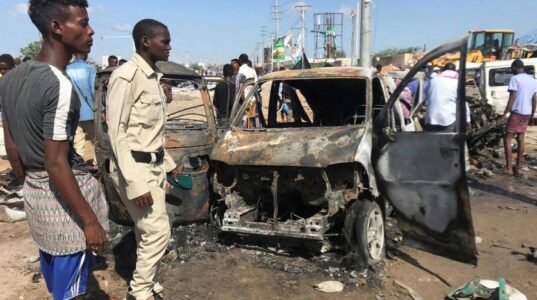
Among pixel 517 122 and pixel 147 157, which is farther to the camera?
pixel 517 122

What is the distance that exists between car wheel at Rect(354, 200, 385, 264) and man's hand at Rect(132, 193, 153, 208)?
1.94 meters

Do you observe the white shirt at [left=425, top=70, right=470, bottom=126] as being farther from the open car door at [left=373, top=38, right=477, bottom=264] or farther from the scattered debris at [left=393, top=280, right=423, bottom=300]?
the scattered debris at [left=393, top=280, right=423, bottom=300]

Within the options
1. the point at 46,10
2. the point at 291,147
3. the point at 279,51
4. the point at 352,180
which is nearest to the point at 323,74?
the point at 291,147

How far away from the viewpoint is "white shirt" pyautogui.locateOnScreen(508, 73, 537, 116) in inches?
291

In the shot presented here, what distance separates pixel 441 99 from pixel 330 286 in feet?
12.4

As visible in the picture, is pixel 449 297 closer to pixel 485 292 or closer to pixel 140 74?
pixel 485 292

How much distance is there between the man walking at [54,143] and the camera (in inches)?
81.4

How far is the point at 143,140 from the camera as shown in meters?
2.96

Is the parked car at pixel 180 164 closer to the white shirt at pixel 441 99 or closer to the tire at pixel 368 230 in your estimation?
the tire at pixel 368 230

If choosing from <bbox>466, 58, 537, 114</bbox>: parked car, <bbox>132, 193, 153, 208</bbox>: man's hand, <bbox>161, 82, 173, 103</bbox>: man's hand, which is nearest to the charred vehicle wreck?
<bbox>161, 82, 173, 103</bbox>: man's hand

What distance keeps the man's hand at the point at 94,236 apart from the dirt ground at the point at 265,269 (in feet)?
5.45

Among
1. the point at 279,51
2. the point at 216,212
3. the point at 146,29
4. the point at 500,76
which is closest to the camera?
the point at 146,29

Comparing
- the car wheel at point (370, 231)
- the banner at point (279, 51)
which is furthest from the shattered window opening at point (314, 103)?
the banner at point (279, 51)

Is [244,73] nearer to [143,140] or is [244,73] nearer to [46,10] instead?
[143,140]
